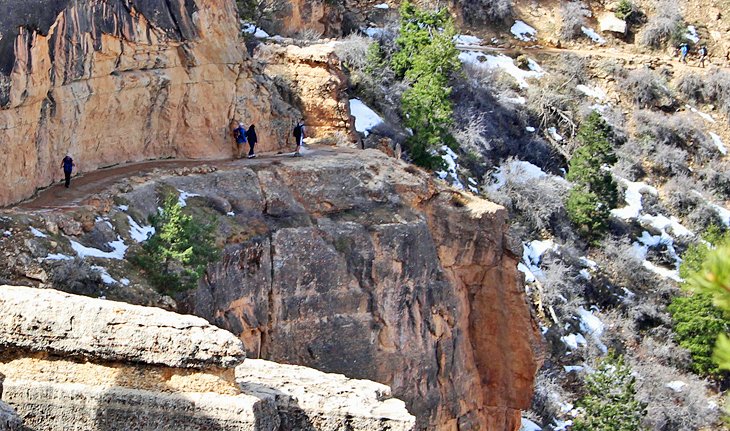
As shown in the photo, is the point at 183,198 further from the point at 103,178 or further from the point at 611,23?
the point at 611,23

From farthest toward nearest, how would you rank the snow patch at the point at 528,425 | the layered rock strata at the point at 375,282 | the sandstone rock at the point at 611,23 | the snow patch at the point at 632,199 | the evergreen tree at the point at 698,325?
1. the sandstone rock at the point at 611,23
2. the snow patch at the point at 632,199
3. the evergreen tree at the point at 698,325
4. the snow patch at the point at 528,425
5. the layered rock strata at the point at 375,282

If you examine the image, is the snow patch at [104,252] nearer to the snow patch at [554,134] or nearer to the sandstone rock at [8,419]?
the sandstone rock at [8,419]

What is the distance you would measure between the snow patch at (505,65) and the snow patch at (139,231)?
104ft

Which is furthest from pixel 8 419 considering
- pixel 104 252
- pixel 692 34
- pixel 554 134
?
pixel 692 34

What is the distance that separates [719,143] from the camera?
186 ft

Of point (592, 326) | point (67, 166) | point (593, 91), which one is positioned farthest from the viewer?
point (593, 91)

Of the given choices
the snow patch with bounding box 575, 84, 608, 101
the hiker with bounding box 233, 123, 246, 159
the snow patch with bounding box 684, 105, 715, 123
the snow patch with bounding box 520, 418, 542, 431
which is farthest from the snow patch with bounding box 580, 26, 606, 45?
the hiker with bounding box 233, 123, 246, 159

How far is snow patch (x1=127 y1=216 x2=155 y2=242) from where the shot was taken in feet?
80.8

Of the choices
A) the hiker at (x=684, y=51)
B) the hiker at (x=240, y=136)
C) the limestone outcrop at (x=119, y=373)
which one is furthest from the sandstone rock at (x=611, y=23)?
the limestone outcrop at (x=119, y=373)

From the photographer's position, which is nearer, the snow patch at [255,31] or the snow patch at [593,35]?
the snow patch at [255,31]

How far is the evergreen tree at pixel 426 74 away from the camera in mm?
42031

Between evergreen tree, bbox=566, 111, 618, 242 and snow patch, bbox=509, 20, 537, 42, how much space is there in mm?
11449

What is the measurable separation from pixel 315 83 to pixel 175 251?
41.8ft

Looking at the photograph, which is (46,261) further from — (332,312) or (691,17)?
(691,17)
